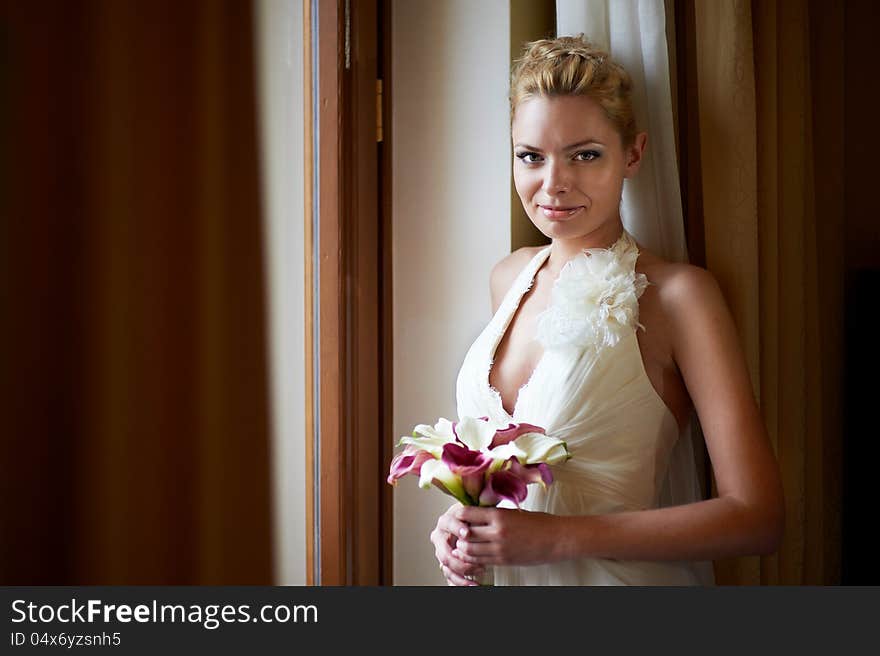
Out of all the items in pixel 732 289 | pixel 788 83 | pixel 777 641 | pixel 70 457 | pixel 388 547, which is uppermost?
pixel 788 83

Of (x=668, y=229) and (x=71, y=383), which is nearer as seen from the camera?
(x=71, y=383)

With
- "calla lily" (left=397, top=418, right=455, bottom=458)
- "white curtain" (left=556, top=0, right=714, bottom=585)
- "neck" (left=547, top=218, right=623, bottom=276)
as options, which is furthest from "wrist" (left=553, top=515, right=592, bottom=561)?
"neck" (left=547, top=218, right=623, bottom=276)

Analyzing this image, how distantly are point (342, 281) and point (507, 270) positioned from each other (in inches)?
13.8

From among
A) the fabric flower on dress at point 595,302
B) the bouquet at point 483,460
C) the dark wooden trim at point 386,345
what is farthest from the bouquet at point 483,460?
the dark wooden trim at point 386,345

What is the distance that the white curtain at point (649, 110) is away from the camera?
151cm

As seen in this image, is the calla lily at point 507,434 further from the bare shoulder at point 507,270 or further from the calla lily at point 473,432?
the bare shoulder at point 507,270

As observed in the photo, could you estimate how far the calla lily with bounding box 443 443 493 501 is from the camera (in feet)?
3.73

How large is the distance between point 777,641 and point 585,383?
0.50 metres

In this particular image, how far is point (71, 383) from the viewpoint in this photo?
1078mm

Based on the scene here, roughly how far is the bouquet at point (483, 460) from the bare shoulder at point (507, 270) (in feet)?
1.53

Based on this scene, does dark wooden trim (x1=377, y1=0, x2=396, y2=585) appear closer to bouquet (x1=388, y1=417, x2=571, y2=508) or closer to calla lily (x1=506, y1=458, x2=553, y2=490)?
bouquet (x1=388, y1=417, x2=571, y2=508)

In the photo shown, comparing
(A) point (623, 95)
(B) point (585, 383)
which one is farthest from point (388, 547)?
(A) point (623, 95)

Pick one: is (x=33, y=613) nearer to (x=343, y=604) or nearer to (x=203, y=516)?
(x=203, y=516)

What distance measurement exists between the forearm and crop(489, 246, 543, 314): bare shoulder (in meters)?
0.56
